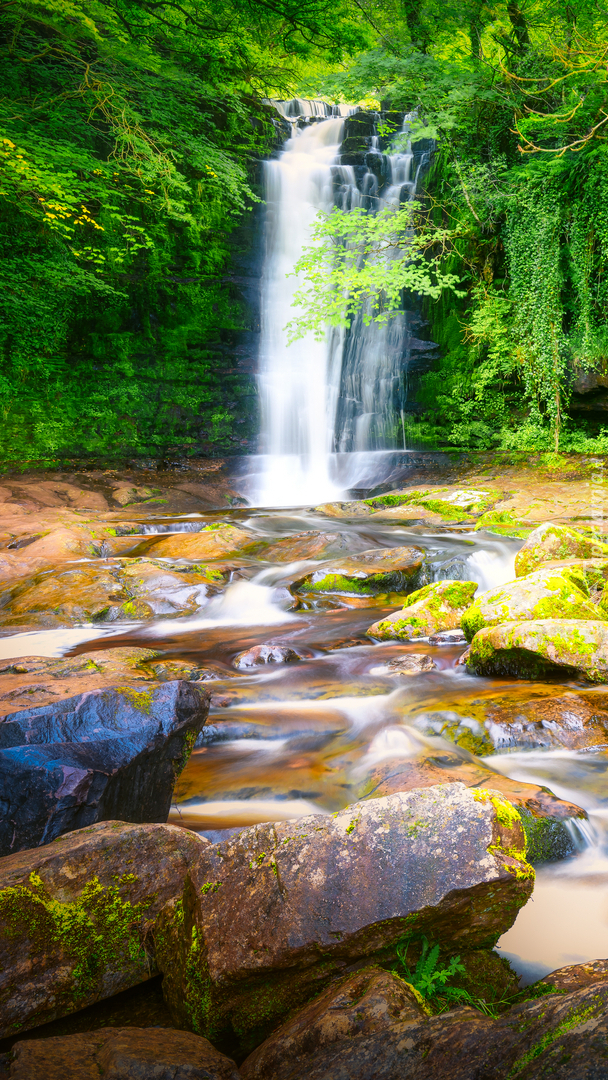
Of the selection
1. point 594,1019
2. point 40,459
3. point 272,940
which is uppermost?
point 40,459

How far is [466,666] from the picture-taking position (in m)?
4.43

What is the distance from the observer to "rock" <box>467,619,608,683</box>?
12.9ft

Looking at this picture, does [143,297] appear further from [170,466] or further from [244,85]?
[244,85]

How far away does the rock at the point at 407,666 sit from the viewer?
14.8 ft

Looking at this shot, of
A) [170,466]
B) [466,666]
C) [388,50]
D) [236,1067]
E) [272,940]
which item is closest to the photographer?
[236,1067]

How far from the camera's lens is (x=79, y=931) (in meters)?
1.75

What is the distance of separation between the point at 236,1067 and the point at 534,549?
5711 millimetres

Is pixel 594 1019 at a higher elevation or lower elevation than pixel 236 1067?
higher

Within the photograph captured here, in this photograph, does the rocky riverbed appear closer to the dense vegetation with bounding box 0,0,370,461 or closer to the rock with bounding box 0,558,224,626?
the rock with bounding box 0,558,224,626

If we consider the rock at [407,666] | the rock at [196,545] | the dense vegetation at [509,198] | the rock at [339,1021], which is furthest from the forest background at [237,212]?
the rock at [339,1021]

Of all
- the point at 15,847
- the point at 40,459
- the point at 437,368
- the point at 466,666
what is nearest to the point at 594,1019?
the point at 15,847

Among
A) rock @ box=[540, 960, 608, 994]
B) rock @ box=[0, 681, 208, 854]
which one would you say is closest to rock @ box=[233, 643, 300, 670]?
rock @ box=[0, 681, 208, 854]

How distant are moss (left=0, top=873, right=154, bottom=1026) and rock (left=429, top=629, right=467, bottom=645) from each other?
3.75 meters

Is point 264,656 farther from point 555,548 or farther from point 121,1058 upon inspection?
point 121,1058
